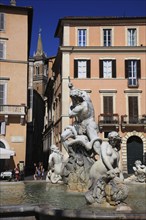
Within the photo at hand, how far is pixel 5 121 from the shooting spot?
89.8ft

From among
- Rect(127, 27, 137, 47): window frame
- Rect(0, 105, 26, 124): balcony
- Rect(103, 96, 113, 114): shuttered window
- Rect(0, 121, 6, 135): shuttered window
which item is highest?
Rect(127, 27, 137, 47): window frame

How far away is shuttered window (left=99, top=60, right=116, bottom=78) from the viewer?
3244 cm

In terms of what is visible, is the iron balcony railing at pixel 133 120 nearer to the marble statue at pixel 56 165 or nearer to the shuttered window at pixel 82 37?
the shuttered window at pixel 82 37

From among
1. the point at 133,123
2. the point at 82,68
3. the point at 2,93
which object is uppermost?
the point at 82,68

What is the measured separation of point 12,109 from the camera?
89.9ft

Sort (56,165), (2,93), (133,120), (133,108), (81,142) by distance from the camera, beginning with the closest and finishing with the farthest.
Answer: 1. (81,142)
2. (56,165)
3. (2,93)
4. (133,120)
5. (133,108)

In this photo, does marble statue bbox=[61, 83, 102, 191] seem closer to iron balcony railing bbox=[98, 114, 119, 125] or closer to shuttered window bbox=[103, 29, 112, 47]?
iron balcony railing bbox=[98, 114, 119, 125]

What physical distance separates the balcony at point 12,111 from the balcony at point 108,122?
6871 mm

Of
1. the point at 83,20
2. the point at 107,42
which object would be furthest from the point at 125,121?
the point at 83,20

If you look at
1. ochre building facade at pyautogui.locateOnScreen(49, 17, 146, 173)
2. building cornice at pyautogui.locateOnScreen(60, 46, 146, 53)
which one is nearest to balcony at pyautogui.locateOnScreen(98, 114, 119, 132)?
ochre building facade at pyautogui.locateOnScreen(49, 17, 146, 173)

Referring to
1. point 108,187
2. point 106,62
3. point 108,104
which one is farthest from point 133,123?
point 108,187

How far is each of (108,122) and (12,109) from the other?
8447 millimetres

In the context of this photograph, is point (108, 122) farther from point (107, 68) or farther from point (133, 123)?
point (107, 68)

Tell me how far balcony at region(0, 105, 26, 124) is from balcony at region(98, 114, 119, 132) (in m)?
6.87
